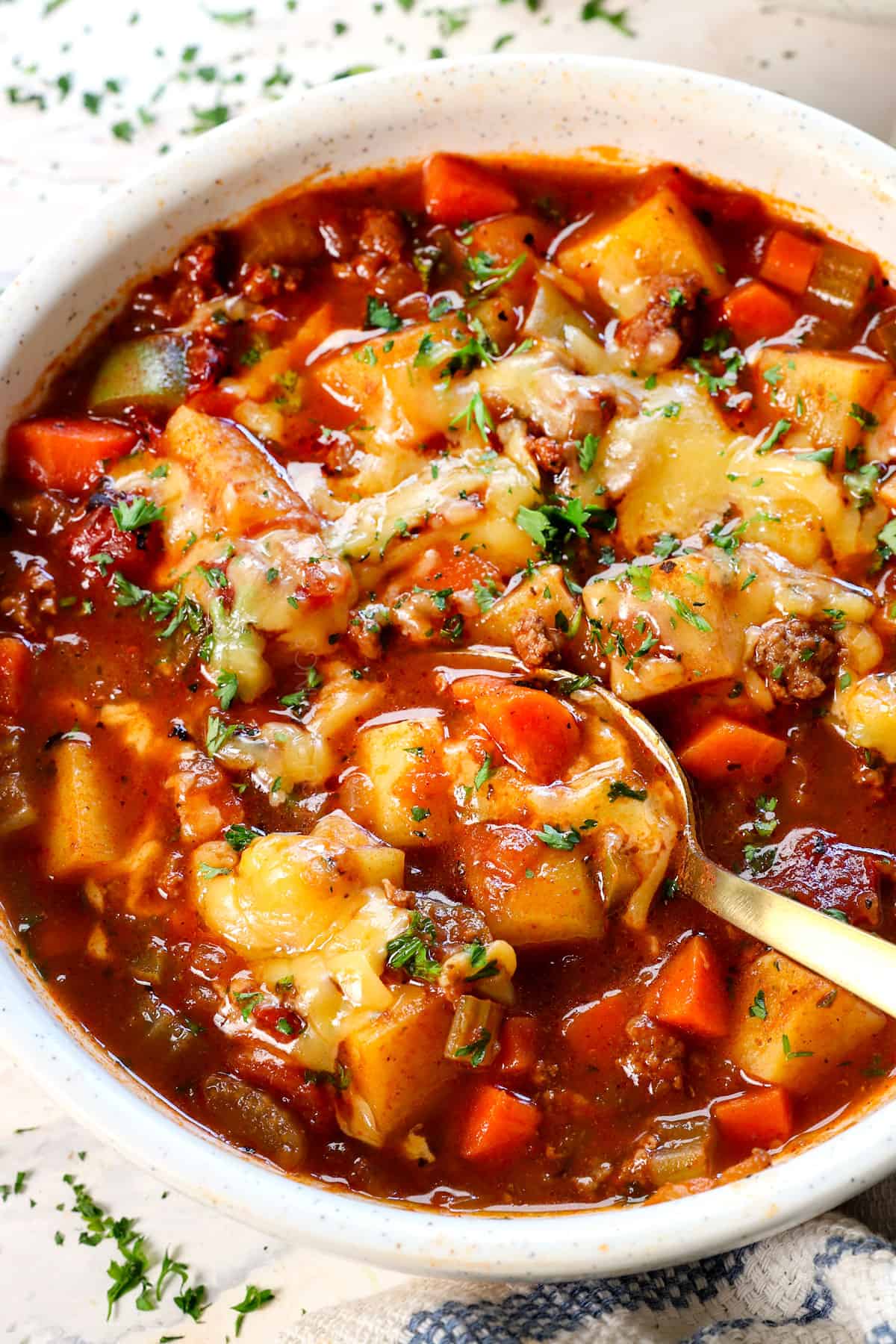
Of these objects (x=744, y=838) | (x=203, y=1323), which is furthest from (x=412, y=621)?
(x=203, y=1323)

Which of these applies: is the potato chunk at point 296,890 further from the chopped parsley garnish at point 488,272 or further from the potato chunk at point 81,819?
the chopped parsley garnish at point 488,272

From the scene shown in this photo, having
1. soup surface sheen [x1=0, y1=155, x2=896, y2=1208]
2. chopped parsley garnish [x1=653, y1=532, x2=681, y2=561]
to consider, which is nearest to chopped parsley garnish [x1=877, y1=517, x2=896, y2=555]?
soup surface sheen [x1=0, y1=155, x2=896, y2=1208]

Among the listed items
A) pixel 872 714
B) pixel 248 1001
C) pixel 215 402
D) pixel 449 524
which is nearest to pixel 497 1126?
pixel 248 1001

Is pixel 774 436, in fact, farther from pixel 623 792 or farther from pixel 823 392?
pixel 623 792

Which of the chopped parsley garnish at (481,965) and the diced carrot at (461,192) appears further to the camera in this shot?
the diced carrot at (461,192)

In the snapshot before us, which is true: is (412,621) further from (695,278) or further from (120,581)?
(695,278)

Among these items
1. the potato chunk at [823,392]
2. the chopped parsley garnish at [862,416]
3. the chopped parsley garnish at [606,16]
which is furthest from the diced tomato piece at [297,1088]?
the chopped parsley garnish at [606,16]

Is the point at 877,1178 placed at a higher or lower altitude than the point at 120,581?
lower
